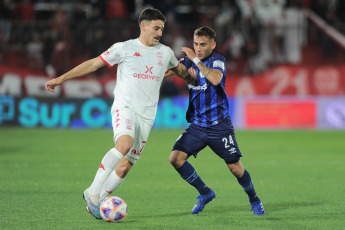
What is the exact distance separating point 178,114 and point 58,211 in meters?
12.2

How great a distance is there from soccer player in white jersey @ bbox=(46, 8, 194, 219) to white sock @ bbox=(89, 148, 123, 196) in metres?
0.04

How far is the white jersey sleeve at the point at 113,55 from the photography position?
670 cm

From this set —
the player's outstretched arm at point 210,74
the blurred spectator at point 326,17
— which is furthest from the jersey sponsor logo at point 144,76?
the blurred spectator at point 326,17

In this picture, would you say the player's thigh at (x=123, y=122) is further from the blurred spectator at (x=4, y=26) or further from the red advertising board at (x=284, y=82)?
the blurred spectator at (x=4, y=26)

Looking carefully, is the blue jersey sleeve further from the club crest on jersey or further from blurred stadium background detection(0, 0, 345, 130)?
blurred stadium background detection(0, 0, 345, 130)

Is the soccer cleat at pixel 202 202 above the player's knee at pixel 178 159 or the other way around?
the other way around

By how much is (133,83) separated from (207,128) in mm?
1067

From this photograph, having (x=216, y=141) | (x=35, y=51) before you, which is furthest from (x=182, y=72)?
(x=35, y=51)

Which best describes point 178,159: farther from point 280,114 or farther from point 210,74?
point 280,114

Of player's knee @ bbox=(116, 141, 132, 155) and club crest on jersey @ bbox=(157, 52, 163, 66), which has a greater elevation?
club crest on jersey @ bbox=(157, 52, 163, 66)

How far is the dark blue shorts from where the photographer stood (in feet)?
23.5

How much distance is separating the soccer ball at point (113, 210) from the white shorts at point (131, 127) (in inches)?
21.1

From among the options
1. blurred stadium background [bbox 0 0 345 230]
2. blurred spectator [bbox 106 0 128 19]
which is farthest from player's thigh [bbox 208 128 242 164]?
blurred spectator [bbox 106 0 128 19]

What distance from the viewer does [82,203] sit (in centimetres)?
761
